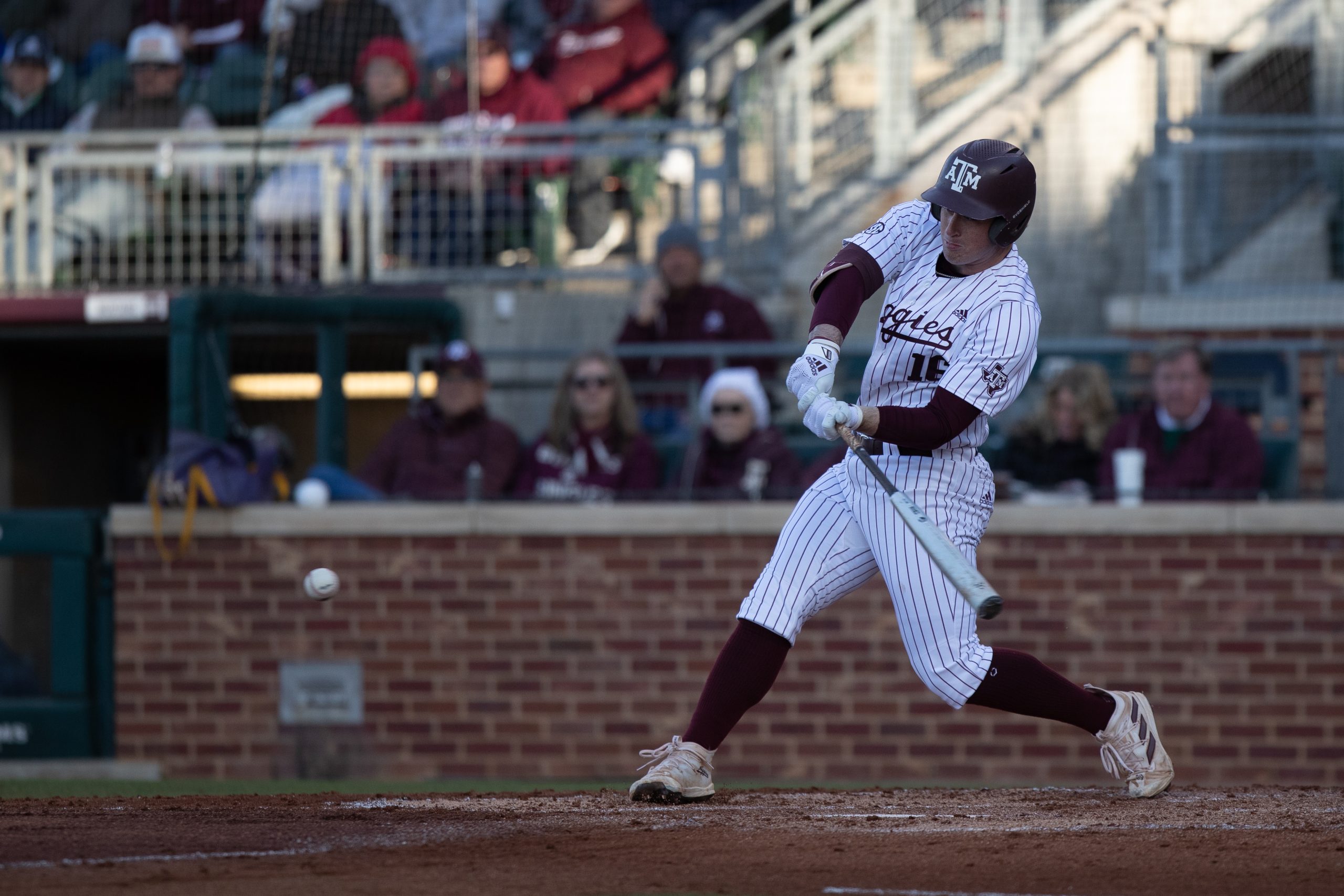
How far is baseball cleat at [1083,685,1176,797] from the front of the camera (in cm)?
483

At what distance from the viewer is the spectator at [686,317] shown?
8242 mm

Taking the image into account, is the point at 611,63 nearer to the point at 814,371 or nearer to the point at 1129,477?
the point at 1129,477

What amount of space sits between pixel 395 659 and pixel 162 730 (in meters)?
1.10

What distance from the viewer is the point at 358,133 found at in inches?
356

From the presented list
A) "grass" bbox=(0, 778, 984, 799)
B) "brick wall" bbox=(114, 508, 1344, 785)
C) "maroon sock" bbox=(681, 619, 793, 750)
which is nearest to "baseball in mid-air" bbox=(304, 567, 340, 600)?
"grass" bbox=(0, 778, 984, 799)

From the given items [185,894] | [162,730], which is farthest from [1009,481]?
[185,894]

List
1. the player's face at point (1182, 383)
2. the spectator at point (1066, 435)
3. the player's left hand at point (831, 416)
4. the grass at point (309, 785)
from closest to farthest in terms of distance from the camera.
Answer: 1. the player's left hand at point (831, 416)
2. the grass at point (309, 785)
3. the player's face at point (1182, 383)
4. the spectator at point (1066, 435)

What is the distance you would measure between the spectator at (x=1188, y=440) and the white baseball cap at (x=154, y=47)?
Answer: 6.43m

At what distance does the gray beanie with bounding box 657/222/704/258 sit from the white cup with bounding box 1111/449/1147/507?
227cm

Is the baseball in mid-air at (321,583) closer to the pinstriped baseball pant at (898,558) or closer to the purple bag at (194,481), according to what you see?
the pinstriped baseball pant at (898,558)

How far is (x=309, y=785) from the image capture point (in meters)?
7.10

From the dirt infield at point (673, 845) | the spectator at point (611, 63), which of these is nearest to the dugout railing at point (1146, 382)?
the spectator at point (611, 63)

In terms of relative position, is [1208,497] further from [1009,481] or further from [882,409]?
[882,409]

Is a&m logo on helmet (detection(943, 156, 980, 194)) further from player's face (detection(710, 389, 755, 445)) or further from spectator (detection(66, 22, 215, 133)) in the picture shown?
spectator (detection(66, 22, 215, 133))
